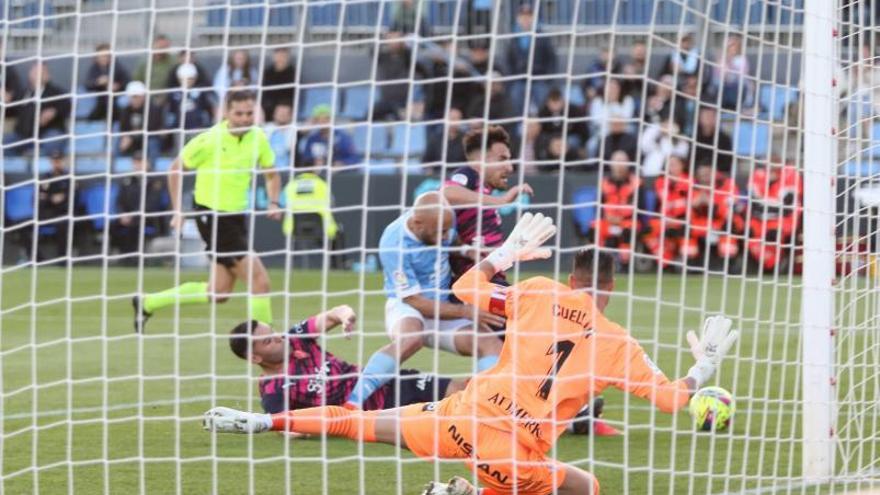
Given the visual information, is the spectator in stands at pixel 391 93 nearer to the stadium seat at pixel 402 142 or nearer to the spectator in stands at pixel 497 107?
the spectator in stands at pixel 497 107

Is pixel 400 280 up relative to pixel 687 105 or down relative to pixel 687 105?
down

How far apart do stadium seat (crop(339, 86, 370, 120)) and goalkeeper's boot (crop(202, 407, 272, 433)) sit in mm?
14971

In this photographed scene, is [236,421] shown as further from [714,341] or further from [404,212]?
[714,341]

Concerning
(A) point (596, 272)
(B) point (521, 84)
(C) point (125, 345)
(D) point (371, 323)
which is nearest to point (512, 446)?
(A) point (596, 272)

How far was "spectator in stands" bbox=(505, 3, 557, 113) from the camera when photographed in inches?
570

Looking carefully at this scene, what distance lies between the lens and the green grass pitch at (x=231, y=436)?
23.0 ft

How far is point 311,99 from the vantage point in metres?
20.2

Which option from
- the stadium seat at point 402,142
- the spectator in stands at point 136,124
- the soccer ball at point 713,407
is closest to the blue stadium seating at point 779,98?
the soccer ball at point 713,407

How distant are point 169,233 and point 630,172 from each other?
21.9 feet

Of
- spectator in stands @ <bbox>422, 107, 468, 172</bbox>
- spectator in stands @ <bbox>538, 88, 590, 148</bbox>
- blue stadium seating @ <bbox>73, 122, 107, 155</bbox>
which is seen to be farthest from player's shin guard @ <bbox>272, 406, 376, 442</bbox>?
blue stadium seating @ <bbox>73, 122, 107, 155</bbox>

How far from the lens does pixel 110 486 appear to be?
704 centimetres

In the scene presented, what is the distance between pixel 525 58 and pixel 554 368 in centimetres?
930

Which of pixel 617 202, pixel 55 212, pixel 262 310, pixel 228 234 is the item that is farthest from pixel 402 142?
pixel 262 310

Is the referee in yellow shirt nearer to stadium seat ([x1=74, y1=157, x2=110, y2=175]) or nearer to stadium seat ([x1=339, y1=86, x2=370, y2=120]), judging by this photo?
stadium seat ([x1=74, y1=157, x2=110, y2=175])
